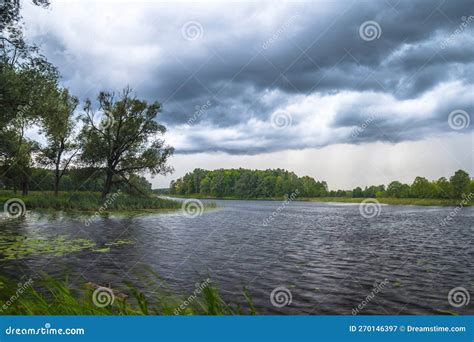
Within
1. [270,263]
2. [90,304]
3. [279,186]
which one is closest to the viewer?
[90,304]

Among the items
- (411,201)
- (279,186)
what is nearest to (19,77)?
(279,186)

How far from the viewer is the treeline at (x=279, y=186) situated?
247 ft

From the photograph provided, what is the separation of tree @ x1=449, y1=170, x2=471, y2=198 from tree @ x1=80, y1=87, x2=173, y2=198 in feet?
349

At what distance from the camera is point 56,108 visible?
2705cm

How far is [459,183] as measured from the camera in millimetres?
116062

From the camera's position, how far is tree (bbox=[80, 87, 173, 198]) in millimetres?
45344

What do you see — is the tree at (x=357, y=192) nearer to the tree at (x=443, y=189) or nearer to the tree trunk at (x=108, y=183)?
the tree at (x=443, y=189)

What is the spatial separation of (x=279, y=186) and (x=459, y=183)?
6489cm

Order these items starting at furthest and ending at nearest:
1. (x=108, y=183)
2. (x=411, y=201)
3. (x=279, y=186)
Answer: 1. (x=411, y=201)
2. (x=279, y=186)
3. (x=108, y=183)

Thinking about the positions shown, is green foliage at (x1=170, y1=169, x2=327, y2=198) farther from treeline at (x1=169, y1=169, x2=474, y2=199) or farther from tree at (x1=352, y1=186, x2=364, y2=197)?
tree at (x1=352, y1=186, x2=364, y2=197)

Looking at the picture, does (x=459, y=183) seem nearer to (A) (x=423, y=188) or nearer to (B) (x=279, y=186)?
(A) (x=423, y=188)

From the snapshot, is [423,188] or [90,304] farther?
[423,188]
